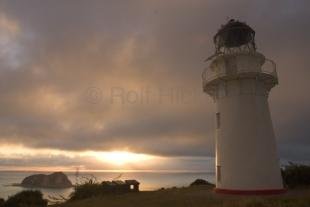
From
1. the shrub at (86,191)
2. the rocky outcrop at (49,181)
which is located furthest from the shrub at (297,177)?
the rocky outcrop at (49,181)

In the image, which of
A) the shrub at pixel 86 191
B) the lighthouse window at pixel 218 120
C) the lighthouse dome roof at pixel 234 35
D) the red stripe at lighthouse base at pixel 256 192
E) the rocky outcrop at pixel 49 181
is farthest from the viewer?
the rocky outcrop at pixel 49 181

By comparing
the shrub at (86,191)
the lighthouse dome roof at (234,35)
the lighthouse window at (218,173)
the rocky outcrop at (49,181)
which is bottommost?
the rocky outcrop at (49,181)

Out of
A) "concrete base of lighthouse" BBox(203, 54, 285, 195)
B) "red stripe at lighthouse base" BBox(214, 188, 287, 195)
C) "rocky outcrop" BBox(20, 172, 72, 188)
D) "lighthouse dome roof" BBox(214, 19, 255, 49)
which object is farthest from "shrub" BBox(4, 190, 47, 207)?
"rocky outcrop" BBox(20, 172, 72, 188)

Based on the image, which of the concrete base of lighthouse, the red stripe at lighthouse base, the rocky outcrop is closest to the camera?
the red stripe at lighthouse base

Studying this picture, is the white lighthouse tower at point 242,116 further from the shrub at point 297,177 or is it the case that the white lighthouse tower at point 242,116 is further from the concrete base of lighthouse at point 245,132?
the shrub at point 297,177

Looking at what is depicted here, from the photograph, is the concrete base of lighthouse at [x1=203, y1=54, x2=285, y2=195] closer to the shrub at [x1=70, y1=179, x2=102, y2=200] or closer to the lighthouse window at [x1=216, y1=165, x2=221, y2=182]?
the lighthouse window at [x1=216, y1=165, x2=221, y2=182]

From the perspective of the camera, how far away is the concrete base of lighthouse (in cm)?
2070

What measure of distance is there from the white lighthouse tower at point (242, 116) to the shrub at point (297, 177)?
4.57m

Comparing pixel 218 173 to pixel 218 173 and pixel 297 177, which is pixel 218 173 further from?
pixel 297 177

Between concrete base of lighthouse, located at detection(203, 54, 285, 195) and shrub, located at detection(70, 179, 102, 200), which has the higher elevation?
concrete base of lighthouse, located at detection(203, 54, 285, 195)

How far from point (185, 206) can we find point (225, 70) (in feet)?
31.4

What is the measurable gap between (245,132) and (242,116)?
1.02 m

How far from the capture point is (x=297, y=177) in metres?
25.4

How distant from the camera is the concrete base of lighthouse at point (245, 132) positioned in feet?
67.9
